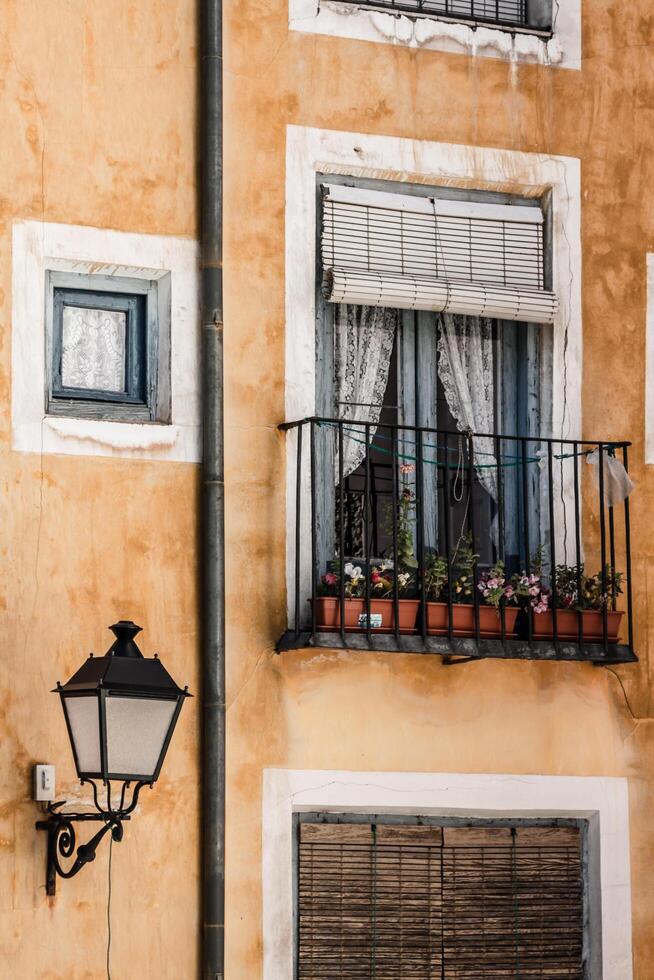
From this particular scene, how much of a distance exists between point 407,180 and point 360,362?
0.99 metres

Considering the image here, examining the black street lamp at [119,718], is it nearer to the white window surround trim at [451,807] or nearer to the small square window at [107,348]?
the white window surround trim at [451,807]

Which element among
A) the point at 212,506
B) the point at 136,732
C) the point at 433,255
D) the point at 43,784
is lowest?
the point at 43,784

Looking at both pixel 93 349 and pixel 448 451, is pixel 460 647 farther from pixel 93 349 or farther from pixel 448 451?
pixel 93 349

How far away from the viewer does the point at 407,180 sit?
10805mm

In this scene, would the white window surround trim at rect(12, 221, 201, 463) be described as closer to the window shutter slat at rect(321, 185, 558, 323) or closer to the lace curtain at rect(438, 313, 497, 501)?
the window shutter slat at rect(321, 185, 558, 323)

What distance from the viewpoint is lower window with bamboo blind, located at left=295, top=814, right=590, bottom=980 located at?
1004 centimetres

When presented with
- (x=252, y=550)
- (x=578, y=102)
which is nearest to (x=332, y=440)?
(x=252, y=550)

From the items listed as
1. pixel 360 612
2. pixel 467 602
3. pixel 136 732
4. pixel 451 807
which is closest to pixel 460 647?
pixel 467 602

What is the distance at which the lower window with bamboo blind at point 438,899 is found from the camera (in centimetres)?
1004

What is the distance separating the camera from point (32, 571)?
956cm

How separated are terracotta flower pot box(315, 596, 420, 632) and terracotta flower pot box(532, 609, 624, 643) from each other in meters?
0.70

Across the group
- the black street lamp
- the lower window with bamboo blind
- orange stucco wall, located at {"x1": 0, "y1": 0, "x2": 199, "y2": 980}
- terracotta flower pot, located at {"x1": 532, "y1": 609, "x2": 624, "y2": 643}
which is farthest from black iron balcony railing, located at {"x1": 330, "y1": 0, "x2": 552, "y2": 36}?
the lower window with bamboo blind

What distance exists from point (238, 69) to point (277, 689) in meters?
3.11

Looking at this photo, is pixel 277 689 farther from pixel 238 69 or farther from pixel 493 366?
pixel 238 69
